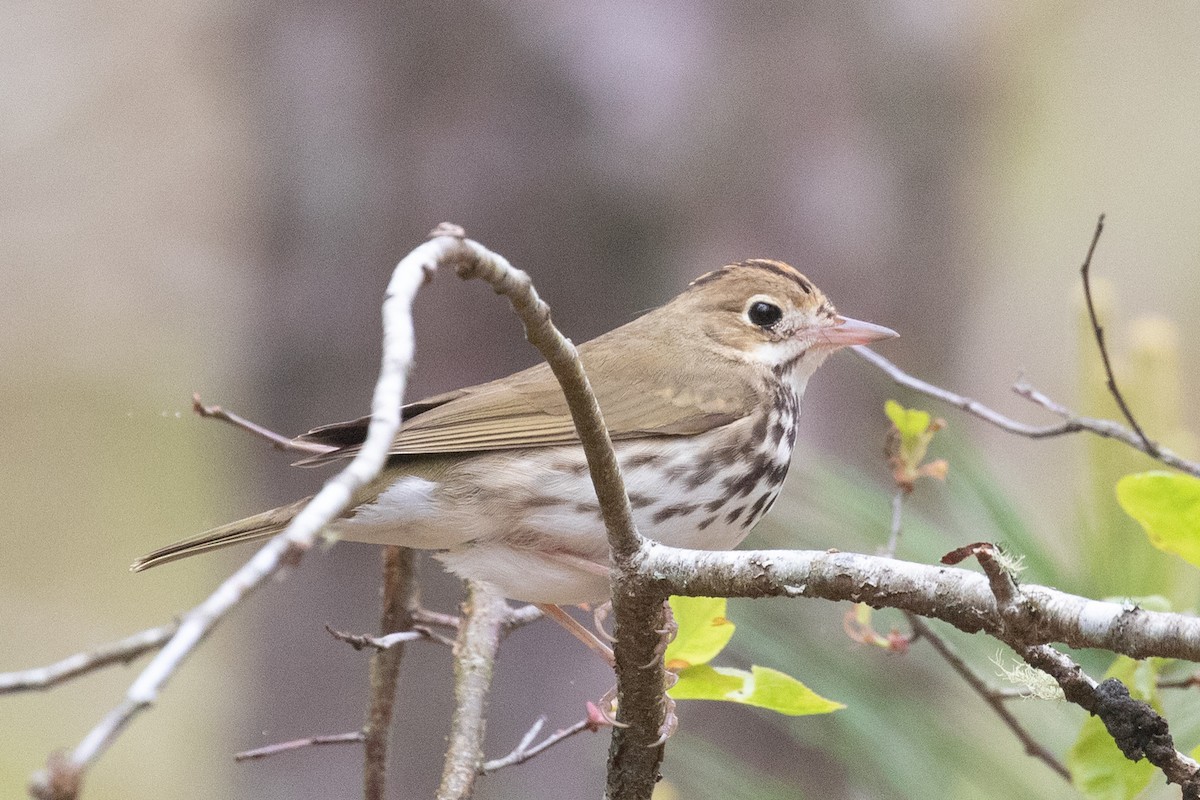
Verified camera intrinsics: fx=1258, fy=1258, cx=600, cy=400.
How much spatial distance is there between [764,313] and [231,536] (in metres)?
1.08

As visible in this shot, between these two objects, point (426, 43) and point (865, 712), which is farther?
point (426, 43)

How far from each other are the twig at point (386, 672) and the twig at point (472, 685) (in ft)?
0.36

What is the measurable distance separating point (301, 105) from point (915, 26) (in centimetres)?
177

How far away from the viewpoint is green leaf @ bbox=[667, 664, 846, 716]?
1.49 meters

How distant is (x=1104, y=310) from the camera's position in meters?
2.15

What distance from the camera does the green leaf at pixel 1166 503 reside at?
1337 millimetres

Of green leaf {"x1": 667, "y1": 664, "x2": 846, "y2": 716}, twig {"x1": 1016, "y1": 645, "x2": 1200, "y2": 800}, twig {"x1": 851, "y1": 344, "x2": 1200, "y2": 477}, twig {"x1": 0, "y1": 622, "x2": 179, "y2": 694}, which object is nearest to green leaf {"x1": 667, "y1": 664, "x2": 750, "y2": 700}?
green leaf {"x1": 667, "y1": 664, "x2": 846, "y2": 716}

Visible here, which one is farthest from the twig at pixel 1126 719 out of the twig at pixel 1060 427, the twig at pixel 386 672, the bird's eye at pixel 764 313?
the bird's eye at pixel 764 313

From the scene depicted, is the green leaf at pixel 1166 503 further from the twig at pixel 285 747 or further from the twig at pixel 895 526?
the twig at pixel 285 747

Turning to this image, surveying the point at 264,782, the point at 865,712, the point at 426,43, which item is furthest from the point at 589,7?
the point at 264,782

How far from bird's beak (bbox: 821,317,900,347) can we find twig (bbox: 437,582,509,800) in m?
0.77

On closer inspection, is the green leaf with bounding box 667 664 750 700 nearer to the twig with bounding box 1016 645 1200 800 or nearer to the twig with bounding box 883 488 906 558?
the twig with bounding box 883 488 906 558

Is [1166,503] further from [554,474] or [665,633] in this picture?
[554,474]

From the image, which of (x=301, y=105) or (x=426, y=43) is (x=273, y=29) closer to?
(x=301, y=105)
